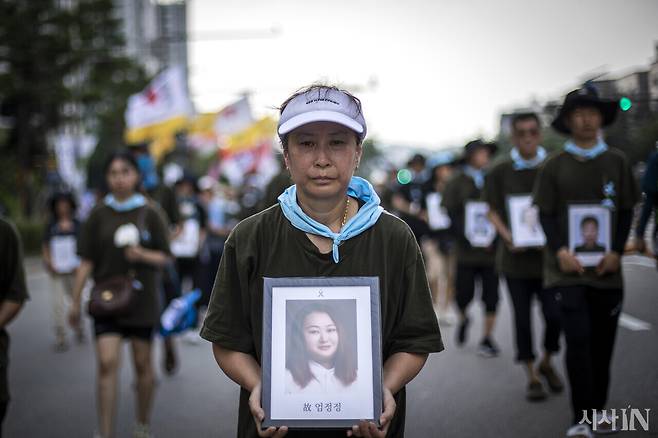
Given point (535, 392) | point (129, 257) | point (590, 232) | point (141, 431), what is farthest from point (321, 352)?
point (535, 392)

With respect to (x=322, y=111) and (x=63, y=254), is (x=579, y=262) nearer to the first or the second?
(x=322, y=111)

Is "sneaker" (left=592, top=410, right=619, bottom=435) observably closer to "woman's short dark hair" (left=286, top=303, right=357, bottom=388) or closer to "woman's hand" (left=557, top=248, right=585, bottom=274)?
"woman's hand" (left=557, top=248, right=585, bottom=274)

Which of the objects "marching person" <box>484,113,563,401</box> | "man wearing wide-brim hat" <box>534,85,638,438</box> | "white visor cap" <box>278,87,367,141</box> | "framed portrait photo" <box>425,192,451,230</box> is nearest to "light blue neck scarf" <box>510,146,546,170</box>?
"marching person" <box>484,113,563,401</box>

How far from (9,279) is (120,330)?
1379 mm

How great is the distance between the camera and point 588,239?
538 centimetres

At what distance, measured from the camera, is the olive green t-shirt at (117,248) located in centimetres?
600

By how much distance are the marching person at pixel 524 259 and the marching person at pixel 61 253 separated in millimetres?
5983

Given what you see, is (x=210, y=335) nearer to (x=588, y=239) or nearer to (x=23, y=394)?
(x=588, y=239)

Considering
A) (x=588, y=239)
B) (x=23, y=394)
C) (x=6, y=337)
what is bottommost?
(x=23, y=394)

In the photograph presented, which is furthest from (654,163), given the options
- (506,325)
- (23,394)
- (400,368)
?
(23,394)

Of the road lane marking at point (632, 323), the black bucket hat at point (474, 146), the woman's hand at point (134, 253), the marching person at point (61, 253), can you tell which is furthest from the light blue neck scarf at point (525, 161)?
the marching person at point (61, 253)

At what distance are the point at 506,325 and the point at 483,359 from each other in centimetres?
243

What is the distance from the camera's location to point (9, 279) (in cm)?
460

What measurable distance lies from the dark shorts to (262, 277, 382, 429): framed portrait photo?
339 cm
